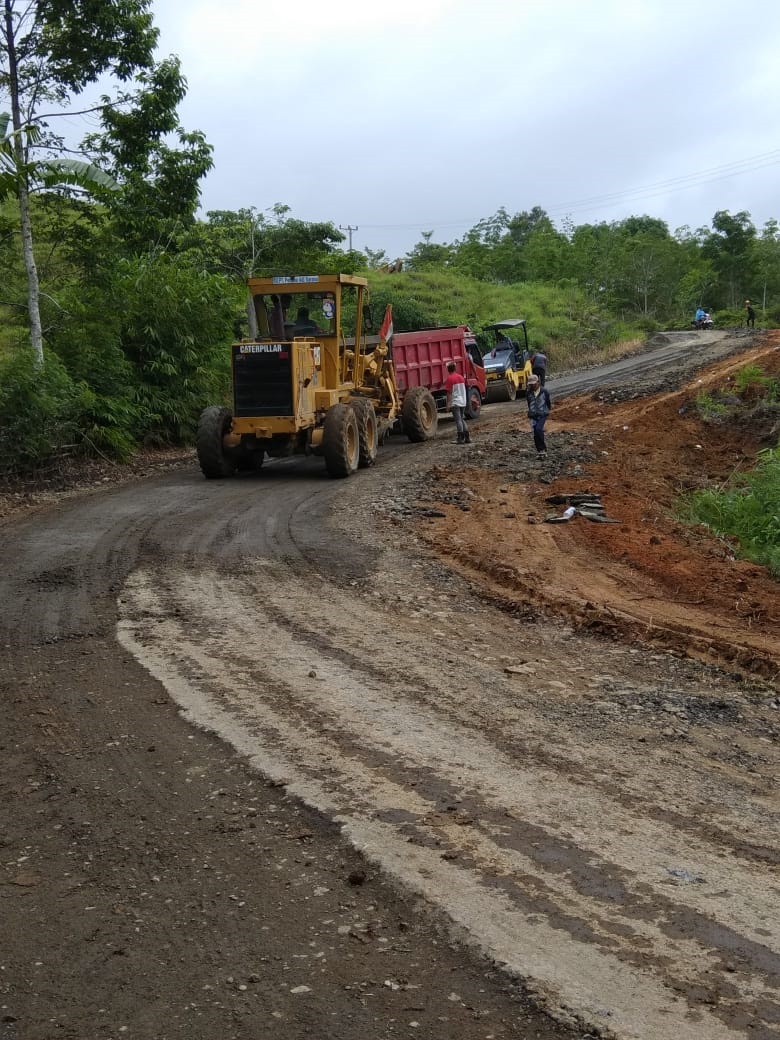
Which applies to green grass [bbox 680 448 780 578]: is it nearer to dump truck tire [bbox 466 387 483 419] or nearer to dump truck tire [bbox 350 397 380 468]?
dump truck tire [bbox 350 397 380 468]

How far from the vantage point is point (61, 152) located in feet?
52.0

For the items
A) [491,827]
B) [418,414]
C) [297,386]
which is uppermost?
[297,386]

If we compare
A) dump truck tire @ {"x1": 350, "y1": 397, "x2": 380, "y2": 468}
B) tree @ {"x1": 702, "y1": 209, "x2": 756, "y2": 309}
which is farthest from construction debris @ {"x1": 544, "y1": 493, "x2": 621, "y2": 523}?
tree @ {"x1": 702, "y1": 209, "x2": 756, "y2": 309}

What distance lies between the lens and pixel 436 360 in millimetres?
23016

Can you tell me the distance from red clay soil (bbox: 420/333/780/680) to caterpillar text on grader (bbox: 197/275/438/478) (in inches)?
71.6

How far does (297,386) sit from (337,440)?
1.02 meters

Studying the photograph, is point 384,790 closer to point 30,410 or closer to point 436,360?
point 30,410

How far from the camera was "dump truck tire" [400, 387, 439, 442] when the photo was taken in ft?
65.5

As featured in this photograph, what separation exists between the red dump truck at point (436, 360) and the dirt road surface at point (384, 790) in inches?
435

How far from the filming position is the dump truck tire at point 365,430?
54.2ft

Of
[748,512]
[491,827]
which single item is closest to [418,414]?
[748,512]

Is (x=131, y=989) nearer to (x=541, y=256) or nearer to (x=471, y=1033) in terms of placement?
(x=471, y=1033)

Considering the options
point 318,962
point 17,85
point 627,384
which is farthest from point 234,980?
point 627,384

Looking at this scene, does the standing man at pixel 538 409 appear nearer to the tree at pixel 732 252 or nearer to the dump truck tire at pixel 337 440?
the dump truck tire at pixel 337 440
